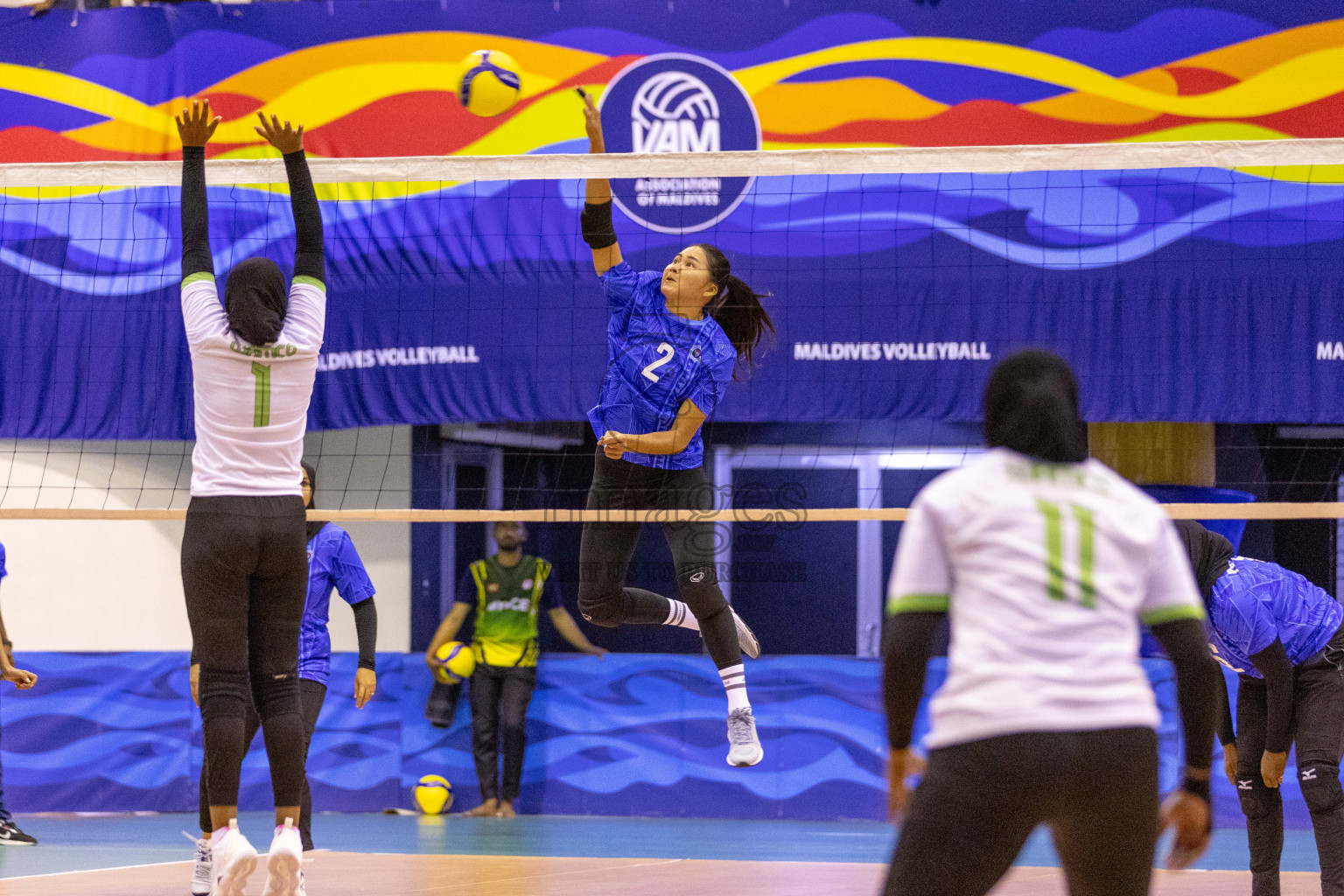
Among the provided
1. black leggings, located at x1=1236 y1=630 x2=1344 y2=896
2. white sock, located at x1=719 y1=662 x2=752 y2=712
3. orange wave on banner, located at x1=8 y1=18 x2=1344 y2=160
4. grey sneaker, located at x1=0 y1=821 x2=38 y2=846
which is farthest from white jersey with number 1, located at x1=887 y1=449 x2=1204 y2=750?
orange wave on banner, located at x1=8 y1=18 x2=1344 y2=160

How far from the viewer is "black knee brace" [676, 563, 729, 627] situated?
539cm

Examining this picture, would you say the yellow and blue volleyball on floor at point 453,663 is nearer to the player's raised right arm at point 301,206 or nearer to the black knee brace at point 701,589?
the black knee brace at point 701,589

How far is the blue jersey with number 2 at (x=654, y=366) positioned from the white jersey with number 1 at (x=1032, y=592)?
2949 mm

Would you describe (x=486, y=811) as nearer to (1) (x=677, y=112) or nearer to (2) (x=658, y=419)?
(1) (x=677, y=112)

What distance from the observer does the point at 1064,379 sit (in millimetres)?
2549

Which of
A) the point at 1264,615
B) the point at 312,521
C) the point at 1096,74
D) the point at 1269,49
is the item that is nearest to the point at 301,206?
the point at 312,521

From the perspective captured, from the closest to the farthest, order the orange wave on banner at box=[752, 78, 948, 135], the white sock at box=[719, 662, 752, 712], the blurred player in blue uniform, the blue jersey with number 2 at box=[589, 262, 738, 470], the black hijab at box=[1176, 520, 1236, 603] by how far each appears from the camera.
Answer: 1. the black hijab at box=[1176, 520, 1236, 603]
2. the blue jersey with number 2 at box=[589, 262, 738, 470]
3. the white sock at box=[719, 662, 752, 712]
4. the blurred player in blue uniform
5. the orange wave on banner at box=[752, 78, 948, 135]

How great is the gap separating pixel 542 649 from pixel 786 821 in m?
2.24

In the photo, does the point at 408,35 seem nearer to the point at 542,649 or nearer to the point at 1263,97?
the point at 542,649

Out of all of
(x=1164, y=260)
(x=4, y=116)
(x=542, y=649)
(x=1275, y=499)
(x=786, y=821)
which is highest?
(x=4, y=116)

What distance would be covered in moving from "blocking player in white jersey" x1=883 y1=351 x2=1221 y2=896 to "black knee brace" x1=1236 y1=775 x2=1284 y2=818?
113 inches

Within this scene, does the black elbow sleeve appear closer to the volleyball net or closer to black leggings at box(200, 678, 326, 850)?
black leggings at box(200, 678, 326, 850)

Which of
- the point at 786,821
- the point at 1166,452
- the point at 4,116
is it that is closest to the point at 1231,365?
the point at 1166,452

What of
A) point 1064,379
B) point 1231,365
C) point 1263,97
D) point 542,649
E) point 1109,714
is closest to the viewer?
point 1109,714
